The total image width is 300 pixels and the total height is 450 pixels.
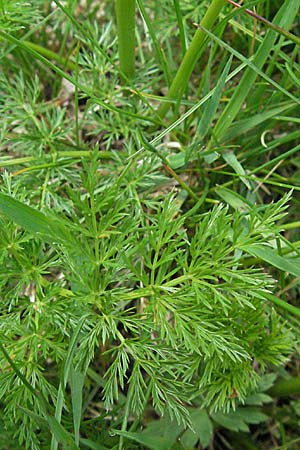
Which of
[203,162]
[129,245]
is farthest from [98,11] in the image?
[129,245]

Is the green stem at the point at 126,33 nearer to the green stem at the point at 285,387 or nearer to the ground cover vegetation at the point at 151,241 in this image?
the ground cover vegetation at the point at 151,241

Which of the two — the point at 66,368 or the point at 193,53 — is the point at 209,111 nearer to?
the point at 193,53

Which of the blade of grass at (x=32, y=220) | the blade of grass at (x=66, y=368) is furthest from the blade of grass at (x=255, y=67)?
the blade of grass at (x=66, y=368)

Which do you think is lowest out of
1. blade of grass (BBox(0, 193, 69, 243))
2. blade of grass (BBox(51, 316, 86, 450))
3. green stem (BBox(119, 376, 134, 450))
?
green stem (BBox(119, 376, 134, 450))

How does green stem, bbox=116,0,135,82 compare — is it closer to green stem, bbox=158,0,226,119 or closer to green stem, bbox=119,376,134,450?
green stem, bbox=158,0,226,119

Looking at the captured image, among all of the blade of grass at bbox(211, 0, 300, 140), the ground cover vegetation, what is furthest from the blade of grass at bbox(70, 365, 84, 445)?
the blade of grass at bbox(211, 0, 300, 140)

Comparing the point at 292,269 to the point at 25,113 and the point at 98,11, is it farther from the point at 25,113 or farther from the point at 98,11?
the point at 98,11

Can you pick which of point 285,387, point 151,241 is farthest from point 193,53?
point 285,387
